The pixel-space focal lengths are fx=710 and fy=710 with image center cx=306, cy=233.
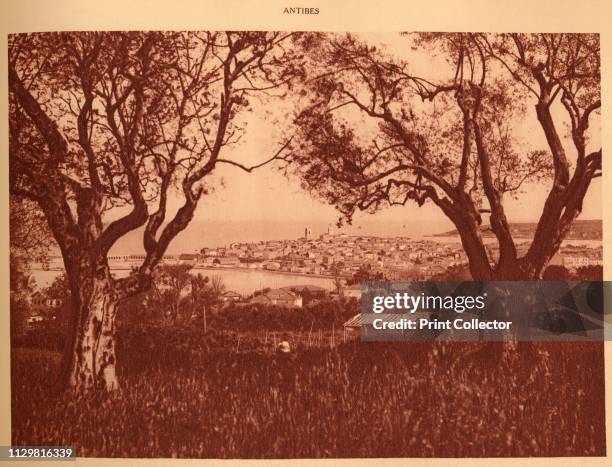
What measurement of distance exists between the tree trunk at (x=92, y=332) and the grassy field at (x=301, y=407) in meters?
0.06

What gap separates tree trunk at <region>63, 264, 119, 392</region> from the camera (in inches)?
117

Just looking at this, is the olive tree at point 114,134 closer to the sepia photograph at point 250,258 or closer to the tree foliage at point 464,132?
the sepia photograph at point 250,258

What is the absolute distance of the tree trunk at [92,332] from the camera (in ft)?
9.79

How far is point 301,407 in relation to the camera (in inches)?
117

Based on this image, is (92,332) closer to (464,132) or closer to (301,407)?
(301,407)

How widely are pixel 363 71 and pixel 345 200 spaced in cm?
55

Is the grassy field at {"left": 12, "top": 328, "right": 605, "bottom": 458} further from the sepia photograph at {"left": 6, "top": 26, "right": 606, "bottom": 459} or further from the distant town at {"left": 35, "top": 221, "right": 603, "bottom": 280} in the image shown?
the distant town at {"left": 35, "top": 221, "right": 603, "bottom": 280}

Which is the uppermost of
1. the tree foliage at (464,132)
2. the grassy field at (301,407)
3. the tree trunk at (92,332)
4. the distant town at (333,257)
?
the tree foliage at (464,132)

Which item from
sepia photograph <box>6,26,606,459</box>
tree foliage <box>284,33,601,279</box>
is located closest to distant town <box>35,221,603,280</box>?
sepia photograph <box>6,26,606,459</box>

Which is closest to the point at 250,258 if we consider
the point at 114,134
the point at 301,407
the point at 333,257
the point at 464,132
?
the point at 333,257

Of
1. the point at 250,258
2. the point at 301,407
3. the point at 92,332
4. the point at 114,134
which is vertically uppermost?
the point at 114,134

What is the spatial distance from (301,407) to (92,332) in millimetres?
934

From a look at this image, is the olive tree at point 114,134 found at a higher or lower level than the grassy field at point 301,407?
higher

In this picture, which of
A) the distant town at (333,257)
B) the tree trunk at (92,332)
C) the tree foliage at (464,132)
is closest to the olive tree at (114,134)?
the tree trunk at (92,332)
